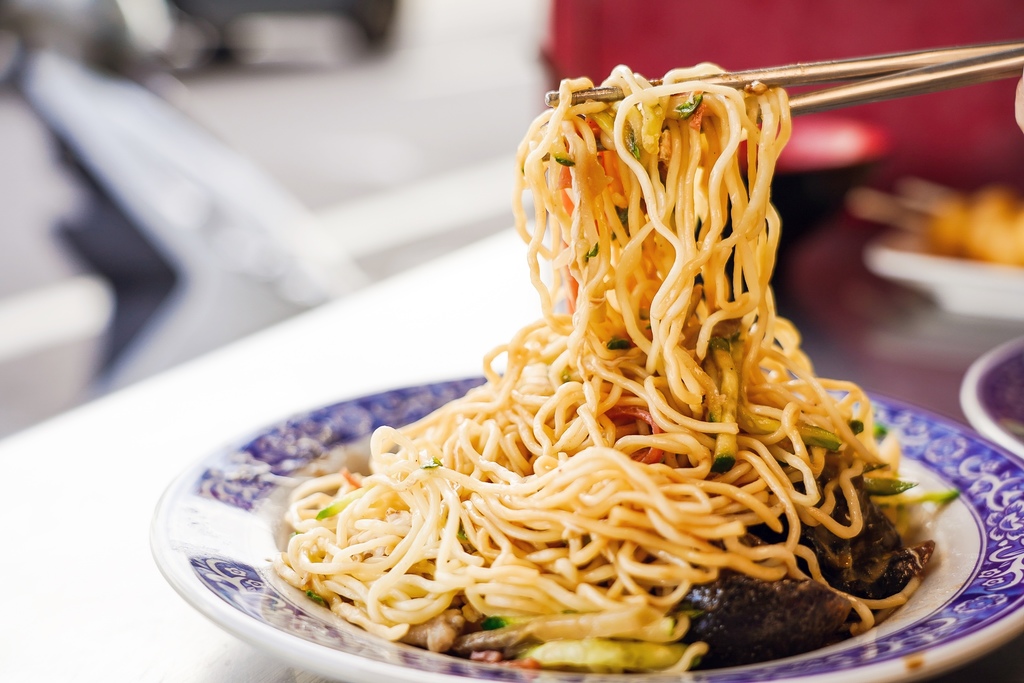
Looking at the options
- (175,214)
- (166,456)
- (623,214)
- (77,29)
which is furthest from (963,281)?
(77,29)

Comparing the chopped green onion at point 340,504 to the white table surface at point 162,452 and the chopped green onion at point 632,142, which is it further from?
the chopped green onion at point 632,142

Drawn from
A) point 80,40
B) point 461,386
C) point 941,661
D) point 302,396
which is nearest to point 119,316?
point 80,40

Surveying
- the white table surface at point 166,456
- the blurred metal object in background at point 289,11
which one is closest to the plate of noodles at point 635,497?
the white table surface at point 166,456

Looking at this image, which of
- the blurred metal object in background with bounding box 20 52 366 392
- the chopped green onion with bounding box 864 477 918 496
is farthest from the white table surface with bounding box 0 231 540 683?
the blurred metal object in background with bounding box 20 52 366 392

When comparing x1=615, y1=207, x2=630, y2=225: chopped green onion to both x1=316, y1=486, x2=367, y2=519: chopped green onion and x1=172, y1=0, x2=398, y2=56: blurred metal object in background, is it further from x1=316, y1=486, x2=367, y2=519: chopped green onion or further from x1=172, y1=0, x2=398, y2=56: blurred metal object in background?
x1=172, y1=0, x2=398, y2=56: blurred metal object in background

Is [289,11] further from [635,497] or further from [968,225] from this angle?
[635,497]

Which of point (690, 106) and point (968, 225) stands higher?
point (690, 106)

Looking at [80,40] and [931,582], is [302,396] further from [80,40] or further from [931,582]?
[80,40]
